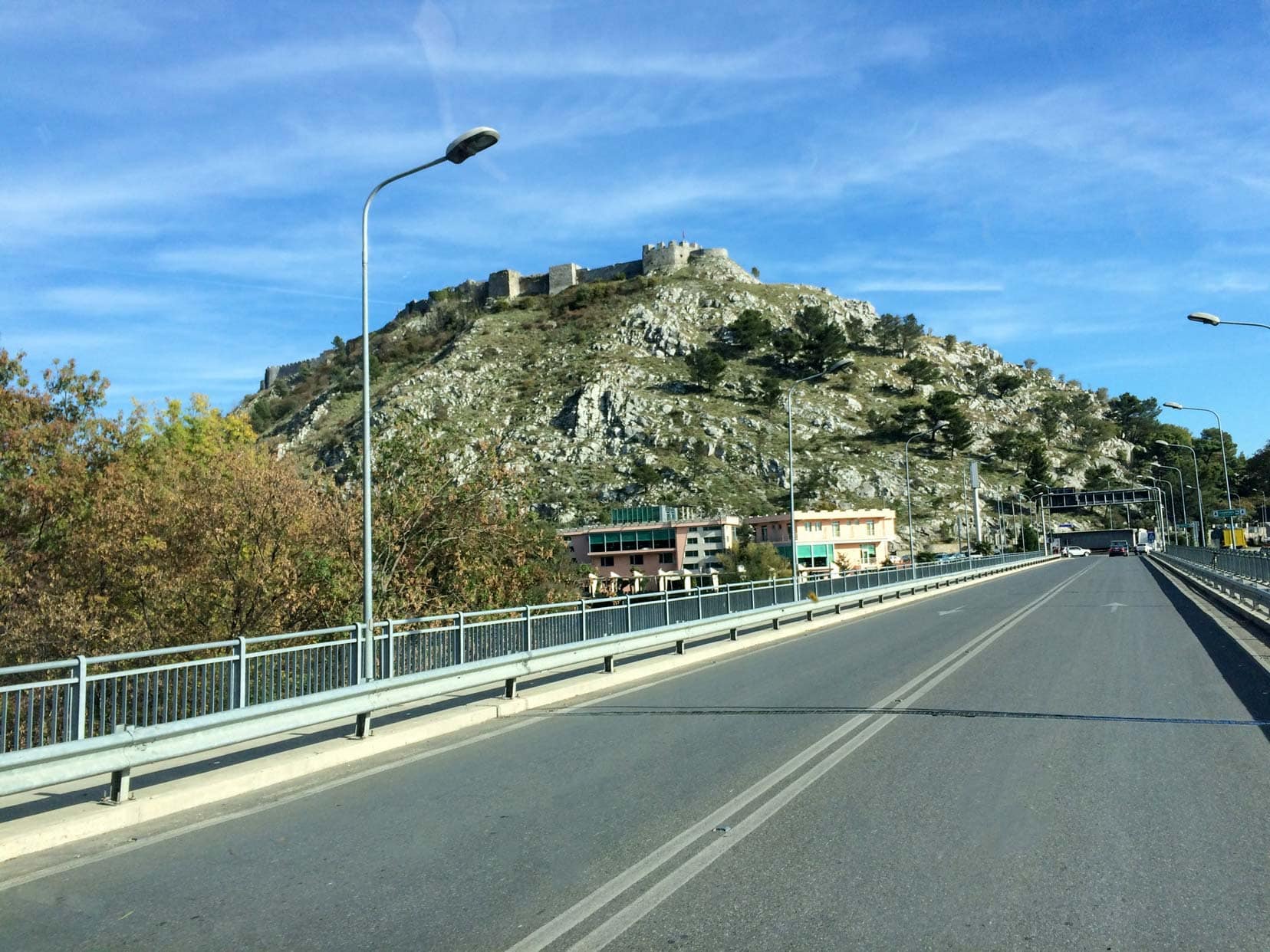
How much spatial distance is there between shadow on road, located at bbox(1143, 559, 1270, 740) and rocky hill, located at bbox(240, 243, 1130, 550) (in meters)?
66.1

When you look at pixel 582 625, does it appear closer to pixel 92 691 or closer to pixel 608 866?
pixel 92 691

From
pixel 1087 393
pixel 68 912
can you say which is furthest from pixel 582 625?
pixel 1087 393

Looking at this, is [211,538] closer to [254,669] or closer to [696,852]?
[254,669]

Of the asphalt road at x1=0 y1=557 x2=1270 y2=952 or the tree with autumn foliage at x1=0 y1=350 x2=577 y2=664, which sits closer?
the asphalt road at x1=0 y1=557 x2=1270 y2=952

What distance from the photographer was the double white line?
4418mm

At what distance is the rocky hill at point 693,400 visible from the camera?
104m

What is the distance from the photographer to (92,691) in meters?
7.39

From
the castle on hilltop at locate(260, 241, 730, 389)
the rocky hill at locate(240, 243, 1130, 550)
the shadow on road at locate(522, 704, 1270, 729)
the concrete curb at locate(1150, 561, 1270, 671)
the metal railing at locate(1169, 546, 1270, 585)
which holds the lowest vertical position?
the concrete curb at locate(1150, 561, 1270, 671)

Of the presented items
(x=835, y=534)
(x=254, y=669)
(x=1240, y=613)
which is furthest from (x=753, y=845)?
(x=835, y=534)

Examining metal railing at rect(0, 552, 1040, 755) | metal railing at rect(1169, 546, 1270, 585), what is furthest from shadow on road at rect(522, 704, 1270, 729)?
metal railing at rect(1169, 546, 1270, 585)

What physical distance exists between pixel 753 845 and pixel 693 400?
362ft

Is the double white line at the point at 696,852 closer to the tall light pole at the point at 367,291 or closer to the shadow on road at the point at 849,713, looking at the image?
the shadow on road at the point at 849,713

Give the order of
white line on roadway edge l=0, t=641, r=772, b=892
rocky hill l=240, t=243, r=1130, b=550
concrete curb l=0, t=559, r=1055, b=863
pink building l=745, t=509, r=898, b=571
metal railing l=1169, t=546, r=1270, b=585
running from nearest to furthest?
white line on roadway edge l=0, t=641, r=772, b=892
concrete curb l=0, t=559, r=1055, b=863
metal railing l=1169, t=546, r=1270, b=585
pink building l=745, t=509, r=898, b=571
rocky hill l=240, t=243, r=1130, b=550

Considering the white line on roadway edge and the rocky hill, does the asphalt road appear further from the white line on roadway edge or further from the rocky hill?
the rocky hill
